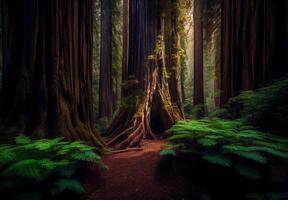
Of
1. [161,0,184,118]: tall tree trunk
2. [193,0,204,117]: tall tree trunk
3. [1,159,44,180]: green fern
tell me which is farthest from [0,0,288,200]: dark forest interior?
[193,0,204,117]: tall tree trunk

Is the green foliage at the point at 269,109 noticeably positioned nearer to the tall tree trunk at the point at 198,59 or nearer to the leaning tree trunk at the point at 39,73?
the leaning tree trunk at the point at 39,73

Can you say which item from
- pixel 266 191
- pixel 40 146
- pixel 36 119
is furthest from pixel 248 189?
pixel 36 119

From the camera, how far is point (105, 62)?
14.3m

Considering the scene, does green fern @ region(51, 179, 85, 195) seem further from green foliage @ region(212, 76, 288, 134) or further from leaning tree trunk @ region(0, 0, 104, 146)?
green foliage @ region(212, 76, 288, 134)

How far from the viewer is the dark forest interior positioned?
3830 mm

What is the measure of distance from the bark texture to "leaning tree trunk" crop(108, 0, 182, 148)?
209 centimetres

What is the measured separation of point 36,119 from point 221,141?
3677mm

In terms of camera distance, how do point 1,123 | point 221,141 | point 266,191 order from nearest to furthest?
point 266,191, point 221,141, point 1,123

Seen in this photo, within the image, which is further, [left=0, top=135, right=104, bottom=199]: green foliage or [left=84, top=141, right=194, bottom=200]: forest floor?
[left=84, top=141, right=194, bottom=200]: forest floor

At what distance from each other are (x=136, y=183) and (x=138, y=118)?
3.82 metres

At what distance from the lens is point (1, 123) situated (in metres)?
4.77

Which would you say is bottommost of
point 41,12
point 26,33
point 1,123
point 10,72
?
point 1,123

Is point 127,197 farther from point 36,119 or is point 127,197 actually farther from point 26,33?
point 26,33

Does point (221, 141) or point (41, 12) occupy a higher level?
point (41, 12)
